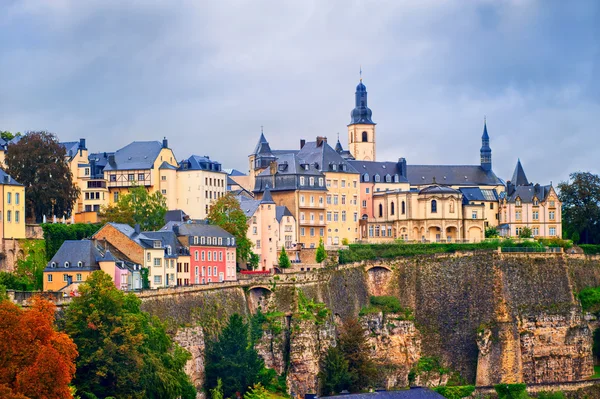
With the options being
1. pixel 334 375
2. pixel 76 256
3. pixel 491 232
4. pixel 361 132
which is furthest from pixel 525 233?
pixel 76 256

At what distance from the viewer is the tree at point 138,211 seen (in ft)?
355

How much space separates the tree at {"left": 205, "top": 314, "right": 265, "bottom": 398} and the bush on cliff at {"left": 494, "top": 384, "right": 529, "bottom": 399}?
64.9ft

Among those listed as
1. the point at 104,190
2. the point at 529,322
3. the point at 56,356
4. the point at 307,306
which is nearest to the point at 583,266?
the point at 529,322

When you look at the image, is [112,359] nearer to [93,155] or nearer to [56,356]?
[56,356]

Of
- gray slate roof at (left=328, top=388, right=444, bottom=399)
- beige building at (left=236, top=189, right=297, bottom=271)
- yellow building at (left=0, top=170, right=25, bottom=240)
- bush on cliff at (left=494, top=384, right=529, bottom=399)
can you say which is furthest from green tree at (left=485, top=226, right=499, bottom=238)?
yellow building at (left=0, top=170, right=25, bottom=240)

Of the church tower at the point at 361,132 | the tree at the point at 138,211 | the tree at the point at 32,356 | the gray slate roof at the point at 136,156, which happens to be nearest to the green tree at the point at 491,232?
the church tower at the point at 361,132

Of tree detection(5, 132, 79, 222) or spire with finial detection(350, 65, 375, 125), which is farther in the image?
spire with finial detection(350, 65, 375, 125)

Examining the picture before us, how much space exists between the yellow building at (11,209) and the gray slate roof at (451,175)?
4769 centimetres

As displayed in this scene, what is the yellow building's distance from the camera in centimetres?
9594

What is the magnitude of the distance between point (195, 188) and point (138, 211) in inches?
445

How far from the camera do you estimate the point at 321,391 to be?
3920 inches

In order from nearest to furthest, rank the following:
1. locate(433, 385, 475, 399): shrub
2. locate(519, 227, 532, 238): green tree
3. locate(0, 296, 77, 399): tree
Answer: locate(0, 296, 77, 399): tree → locate(433, 385, 475, 399): shrub → locate(519, 227, 532, 238): green tree

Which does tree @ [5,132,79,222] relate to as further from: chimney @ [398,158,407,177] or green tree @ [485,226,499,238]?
green tree @ [485,226,499,238]

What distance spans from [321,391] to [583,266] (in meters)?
31.2
